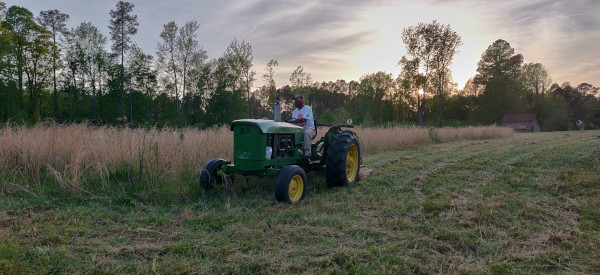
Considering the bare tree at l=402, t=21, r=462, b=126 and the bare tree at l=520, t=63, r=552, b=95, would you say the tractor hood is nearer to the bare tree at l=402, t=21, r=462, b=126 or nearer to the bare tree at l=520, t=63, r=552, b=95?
the bare tree at l=402, t=21, r=462, b=126

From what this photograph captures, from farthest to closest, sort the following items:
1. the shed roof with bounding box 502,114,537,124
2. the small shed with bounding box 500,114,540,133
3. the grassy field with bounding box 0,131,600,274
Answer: the shed roof with bounding box 502,114,537,124
the small shed with bounding box 500,114,540,133
the grassy field with bounding box 0,131,600,274

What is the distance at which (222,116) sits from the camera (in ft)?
119

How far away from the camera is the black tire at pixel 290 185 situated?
4.71 m

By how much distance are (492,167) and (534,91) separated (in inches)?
2390

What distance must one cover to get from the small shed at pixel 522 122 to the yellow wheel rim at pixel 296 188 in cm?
5260

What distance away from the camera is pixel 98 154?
6.48 meters

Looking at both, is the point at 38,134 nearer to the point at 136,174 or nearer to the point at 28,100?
the point at 136,174

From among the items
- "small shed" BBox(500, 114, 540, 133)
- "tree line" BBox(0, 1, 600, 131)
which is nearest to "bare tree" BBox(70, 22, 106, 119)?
"tree line" BBox(0, 1, 600, 131)

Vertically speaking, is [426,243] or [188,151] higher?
[188,151]

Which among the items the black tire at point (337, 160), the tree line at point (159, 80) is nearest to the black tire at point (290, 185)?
the black tire at point (337, 160)

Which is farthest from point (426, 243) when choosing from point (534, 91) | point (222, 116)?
point (534, 91)

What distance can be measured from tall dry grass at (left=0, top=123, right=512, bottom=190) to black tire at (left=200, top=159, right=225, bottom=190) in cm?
65

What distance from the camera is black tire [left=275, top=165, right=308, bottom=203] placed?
4.71m

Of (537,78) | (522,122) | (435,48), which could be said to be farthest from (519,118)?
(435,48)
